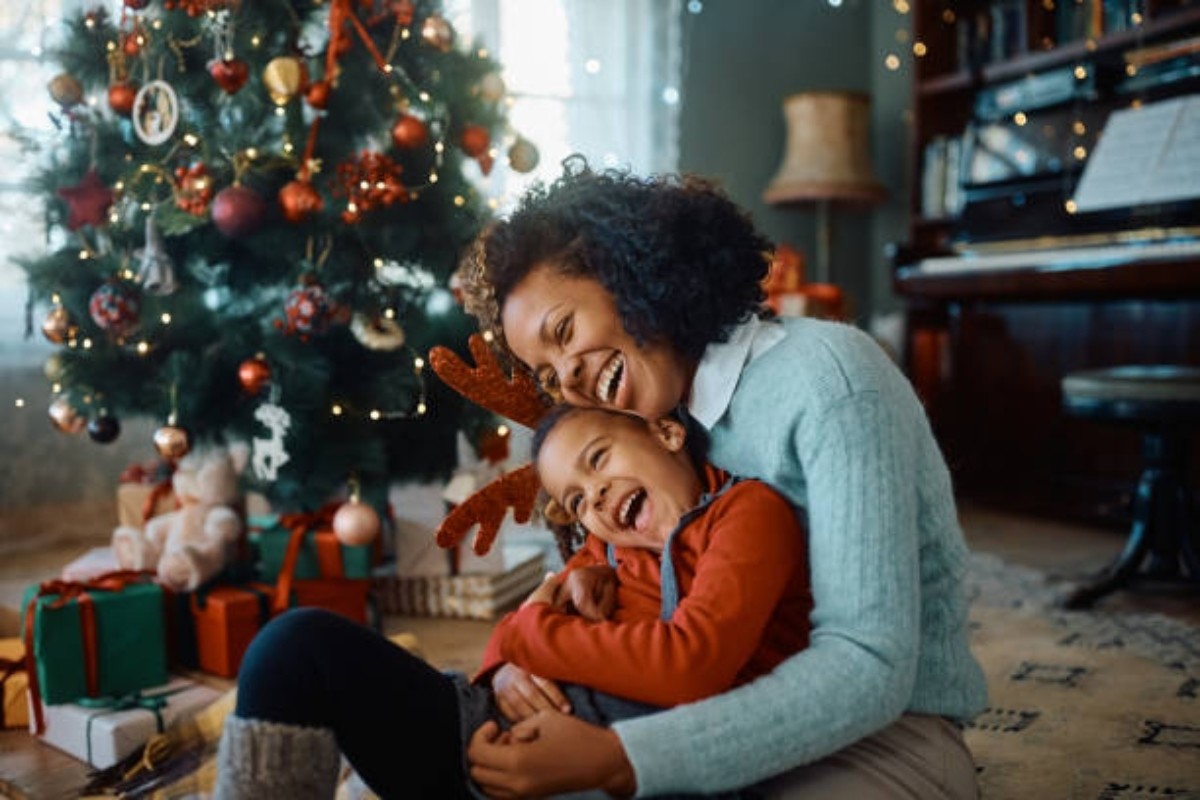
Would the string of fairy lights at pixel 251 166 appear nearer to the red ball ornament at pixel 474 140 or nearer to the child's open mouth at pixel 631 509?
the red ball ornament at pixel 474 140

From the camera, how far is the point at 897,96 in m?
4.37

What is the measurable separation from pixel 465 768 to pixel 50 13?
9.50 feet

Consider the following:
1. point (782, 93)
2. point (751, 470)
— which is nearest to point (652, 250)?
point (751, 470)

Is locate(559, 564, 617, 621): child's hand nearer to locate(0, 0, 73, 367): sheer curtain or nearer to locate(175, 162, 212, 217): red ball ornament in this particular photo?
locate(175, 162, 212, 217): red ball ornament

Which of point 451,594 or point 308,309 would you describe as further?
point 451,594

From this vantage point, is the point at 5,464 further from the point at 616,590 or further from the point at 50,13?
the point at 616,590

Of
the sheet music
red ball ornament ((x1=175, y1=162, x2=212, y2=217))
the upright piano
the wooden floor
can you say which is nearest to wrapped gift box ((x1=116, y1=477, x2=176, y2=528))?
the wooden floor

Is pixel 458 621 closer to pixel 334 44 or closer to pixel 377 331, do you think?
pixel 377 331

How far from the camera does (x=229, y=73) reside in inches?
74.6

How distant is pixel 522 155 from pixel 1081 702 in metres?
1.54

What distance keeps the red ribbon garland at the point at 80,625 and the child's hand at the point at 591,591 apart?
3.49 feet

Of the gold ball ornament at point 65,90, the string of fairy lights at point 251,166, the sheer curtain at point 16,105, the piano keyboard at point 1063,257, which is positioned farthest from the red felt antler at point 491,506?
the sheer curtain at point 16,105

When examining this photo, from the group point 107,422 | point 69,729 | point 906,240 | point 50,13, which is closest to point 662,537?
point 69,729

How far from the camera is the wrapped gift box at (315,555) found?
203 centimetres
